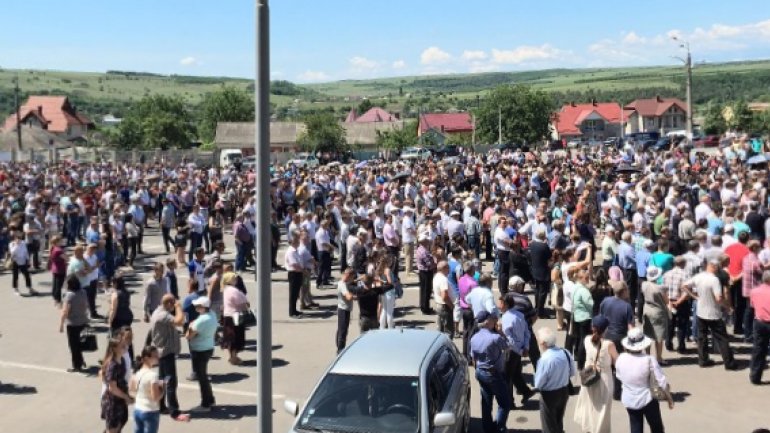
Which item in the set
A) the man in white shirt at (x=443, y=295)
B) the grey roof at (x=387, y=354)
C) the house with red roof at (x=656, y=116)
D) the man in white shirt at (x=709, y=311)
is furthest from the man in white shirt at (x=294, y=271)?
the house with red roof at (x=656, y=116)

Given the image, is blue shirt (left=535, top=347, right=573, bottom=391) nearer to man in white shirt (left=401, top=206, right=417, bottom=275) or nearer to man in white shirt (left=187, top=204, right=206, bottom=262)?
man in white shirt (left=401, top=206, right=417, bottom=275)

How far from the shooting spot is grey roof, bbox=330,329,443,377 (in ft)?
26.5

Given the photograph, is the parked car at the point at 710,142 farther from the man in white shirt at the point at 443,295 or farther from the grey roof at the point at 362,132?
the man in white shirt at the point at 443,295

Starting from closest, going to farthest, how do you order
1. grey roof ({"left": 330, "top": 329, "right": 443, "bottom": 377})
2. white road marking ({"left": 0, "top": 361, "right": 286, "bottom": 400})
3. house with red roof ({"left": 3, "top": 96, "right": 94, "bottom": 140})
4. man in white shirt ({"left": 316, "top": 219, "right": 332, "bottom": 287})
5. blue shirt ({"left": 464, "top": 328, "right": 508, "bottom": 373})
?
grey roof ({"left": 330, "top": 329, "right": 443, "bottom": 377}), blue shirt ({"left": 464, "top": 328, "right": 508, "bottom": 373}), white road marking ({"left": 0, "top": 361, "right": 286, "bottom": 400}), man in white shirt ({"left": 316, "top": 219, "right": 332, "bottom": 287}), house with red roof ({"left": 3, "top": 96, "right": 94, "bottom": 140})

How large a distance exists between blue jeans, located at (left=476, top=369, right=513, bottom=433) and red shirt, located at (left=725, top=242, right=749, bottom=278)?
591cm

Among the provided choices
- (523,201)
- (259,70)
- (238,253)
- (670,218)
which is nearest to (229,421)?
(259,70)

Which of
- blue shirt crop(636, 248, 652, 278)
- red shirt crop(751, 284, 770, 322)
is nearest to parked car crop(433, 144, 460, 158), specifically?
blue shirt crop(636, 248, 652, 278)


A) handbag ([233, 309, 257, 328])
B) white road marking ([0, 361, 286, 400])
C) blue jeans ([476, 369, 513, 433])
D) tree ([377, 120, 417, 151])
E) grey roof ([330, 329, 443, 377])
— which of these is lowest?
white road marking ([0, 361, 286, 400])

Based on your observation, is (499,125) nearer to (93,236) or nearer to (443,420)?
(93,236)

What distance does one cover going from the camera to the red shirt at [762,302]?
1085cm

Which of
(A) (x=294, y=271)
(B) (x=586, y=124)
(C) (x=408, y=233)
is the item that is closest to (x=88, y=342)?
(A) (x=294, y=271)

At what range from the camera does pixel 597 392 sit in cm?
881

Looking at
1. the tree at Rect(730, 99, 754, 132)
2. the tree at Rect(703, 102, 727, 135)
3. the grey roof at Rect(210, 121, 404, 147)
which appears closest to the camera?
the tree at Rect(730, 99, 754, 132)

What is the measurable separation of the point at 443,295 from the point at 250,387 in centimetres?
327
